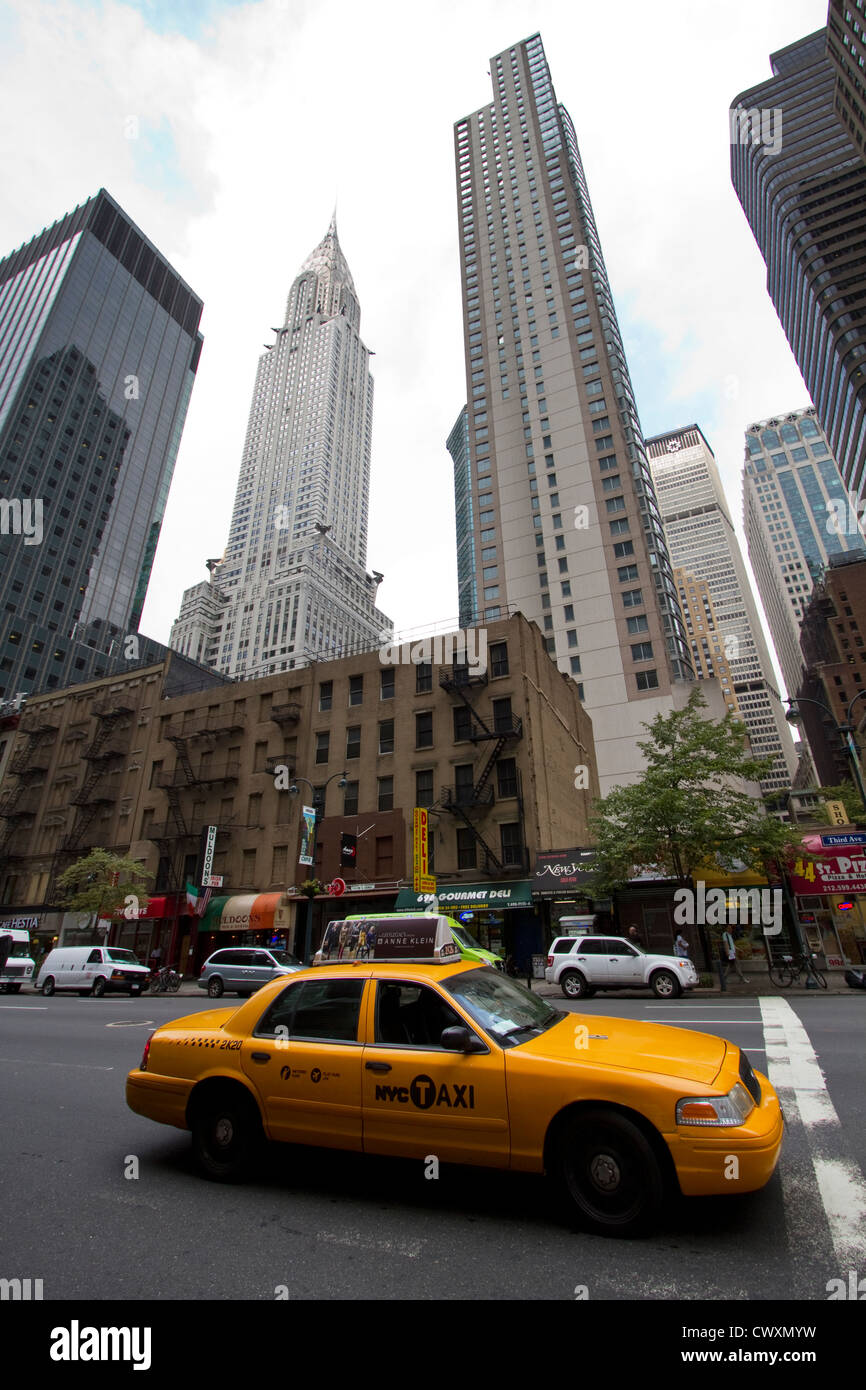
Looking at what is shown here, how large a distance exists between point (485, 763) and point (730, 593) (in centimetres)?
17028

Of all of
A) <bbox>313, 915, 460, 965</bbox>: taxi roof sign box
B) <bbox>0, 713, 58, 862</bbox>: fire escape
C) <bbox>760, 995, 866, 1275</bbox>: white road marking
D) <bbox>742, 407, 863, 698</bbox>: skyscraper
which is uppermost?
<bbox>742, 407, 863, 698</bbox>: skyscraper

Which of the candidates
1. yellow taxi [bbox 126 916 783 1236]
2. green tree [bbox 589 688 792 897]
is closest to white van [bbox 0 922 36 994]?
green tree [bbox 589 688 792 897]

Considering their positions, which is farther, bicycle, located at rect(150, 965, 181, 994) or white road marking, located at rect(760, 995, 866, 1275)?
bicycle, located at rect(150, 965, 181, 994)

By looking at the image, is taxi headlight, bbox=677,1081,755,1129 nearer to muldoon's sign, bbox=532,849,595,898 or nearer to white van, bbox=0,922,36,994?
muldoon's sign, bbox=532,849,595,898

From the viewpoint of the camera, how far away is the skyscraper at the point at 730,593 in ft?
534

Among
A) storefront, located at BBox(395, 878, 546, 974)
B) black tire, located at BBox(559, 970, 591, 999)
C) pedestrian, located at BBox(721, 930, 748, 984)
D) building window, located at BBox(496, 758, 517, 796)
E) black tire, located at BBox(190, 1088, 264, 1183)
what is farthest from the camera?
building window, located at BBox(496, 758, 517, 796)

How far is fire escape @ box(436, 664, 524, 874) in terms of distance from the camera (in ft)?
93.4

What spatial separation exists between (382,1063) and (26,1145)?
386 cm

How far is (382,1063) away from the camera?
4.18 m

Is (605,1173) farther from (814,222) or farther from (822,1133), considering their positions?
(814,222)

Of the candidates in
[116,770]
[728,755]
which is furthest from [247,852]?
[728,755]

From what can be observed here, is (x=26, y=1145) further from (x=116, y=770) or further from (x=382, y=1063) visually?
(x=116, y=770)

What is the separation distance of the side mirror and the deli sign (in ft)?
68.8

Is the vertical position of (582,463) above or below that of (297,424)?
below
